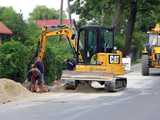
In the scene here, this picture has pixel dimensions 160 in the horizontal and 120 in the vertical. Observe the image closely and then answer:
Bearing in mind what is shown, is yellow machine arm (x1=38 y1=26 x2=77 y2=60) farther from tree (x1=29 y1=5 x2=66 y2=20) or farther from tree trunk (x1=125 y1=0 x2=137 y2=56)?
tree (x1=29 y1=5 x2=66 y2=20)

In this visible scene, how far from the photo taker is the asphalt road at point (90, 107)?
52.9ft

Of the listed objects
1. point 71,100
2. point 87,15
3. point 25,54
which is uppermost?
point 87,15

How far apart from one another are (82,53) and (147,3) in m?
35.5

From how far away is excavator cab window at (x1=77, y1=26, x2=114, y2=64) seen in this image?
25.8 m

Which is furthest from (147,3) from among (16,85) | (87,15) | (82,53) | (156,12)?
(16,85)

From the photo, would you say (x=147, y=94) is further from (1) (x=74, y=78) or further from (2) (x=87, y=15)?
(2) (x=87, y=15)

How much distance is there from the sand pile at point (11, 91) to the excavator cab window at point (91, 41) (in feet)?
12.6

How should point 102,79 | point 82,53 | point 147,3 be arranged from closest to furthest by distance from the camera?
point 102,79 < point 82,53 < point 147,3

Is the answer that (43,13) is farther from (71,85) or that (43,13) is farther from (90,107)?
(90,107)

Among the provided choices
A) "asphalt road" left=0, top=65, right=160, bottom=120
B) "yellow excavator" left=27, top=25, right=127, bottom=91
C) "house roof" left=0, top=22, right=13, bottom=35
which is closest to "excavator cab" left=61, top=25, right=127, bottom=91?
"yellow excavator" left=27, top=25, right=127, bottom=91

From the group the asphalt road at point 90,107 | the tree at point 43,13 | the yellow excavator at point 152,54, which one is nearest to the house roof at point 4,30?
the yellow excavator at point 152,54

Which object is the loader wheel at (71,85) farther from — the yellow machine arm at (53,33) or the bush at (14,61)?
the bush at (14,61)

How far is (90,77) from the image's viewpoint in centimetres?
2441

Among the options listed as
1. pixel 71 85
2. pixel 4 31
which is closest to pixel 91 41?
pixel 71 85
